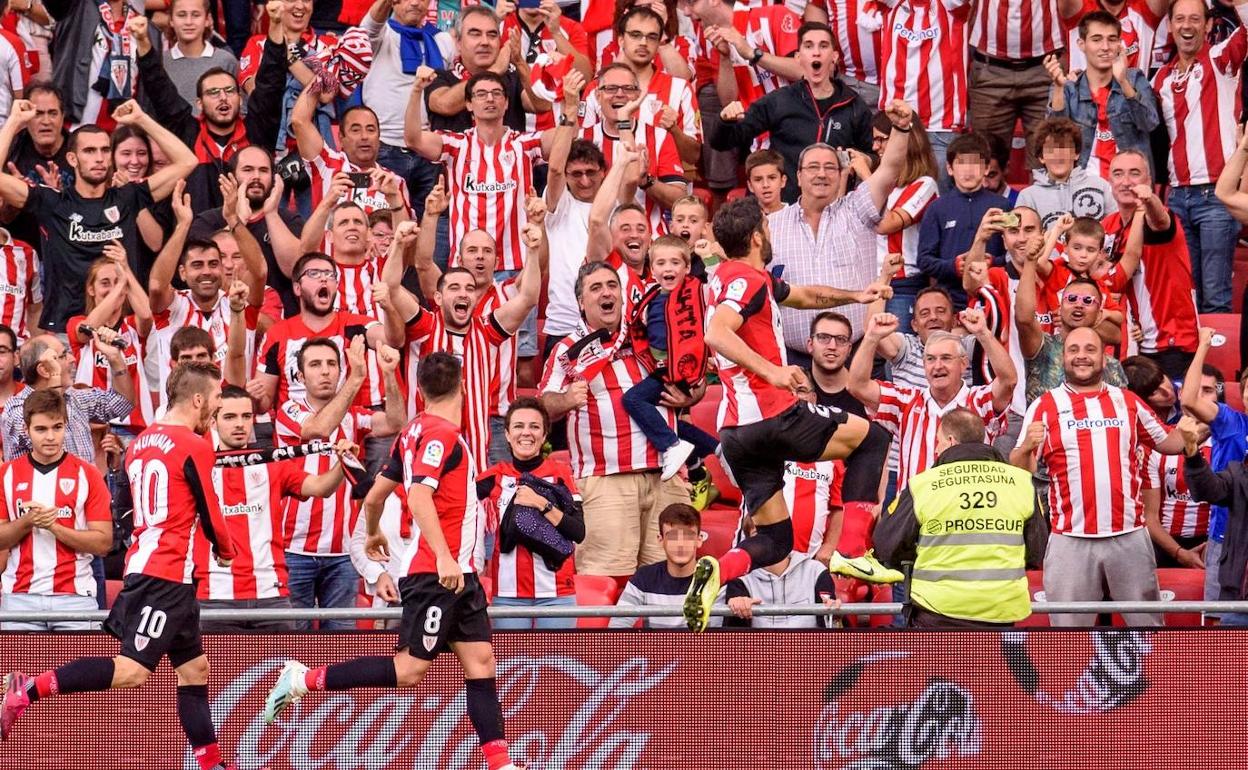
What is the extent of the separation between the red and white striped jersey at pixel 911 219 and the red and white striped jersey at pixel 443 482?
4.48 metres

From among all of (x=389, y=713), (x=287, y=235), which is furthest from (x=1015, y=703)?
(x=287, y=235)

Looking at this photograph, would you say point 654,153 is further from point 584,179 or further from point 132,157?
point 132,157

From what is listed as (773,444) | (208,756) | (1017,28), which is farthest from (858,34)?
(208,756)

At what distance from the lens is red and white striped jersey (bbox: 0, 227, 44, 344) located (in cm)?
1321

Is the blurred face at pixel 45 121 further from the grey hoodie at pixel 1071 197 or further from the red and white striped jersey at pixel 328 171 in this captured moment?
the grey hoodie at pixel 1071 197

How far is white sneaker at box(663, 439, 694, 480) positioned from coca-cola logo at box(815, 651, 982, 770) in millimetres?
2248

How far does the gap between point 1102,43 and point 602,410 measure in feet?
15.6

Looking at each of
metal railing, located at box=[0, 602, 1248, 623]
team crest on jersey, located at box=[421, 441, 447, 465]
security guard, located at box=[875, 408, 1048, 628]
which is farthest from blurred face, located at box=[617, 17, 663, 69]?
metal railing, located at box=[0, 602, 1248, 623]

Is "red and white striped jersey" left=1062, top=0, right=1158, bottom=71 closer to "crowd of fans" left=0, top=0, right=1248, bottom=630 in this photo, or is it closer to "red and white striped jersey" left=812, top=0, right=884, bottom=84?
"crowd of fans" left=0, top=0, right=1248, bottom=630

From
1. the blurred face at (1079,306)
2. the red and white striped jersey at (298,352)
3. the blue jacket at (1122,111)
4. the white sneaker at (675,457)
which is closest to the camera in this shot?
the white sneaker at (675,457)

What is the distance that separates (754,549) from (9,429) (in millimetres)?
4521

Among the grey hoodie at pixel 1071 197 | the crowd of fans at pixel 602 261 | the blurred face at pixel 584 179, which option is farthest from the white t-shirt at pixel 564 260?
the grey hoodie at pixel 1071 197

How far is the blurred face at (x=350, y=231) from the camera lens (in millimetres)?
12680

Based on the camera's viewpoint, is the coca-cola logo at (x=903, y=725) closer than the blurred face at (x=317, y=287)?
Yes
